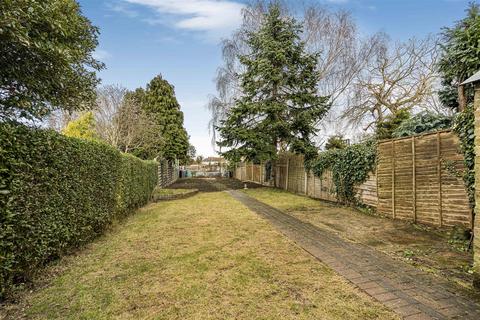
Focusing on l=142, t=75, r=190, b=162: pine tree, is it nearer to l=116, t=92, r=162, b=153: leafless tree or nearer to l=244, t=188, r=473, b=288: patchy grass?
l=116, t=92, r=162, b=153: leafless tree

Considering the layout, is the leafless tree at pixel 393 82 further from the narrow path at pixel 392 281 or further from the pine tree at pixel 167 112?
the narrow path at pixel 392 281

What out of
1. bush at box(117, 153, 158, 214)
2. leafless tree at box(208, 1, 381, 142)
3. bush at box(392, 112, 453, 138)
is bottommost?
bush at box(117, 153, 158, 214)

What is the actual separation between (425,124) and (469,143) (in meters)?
3.32

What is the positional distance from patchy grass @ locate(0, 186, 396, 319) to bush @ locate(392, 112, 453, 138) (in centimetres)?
563

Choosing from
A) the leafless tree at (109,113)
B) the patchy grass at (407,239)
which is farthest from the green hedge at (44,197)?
the leafless tree at (109,113)

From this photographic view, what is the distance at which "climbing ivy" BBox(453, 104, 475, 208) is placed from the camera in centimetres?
480

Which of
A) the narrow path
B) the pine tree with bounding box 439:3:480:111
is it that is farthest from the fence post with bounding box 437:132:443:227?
the narrow path

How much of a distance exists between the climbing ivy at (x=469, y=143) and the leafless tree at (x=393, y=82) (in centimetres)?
1514

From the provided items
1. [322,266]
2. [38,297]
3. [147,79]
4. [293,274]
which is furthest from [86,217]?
[147,79]

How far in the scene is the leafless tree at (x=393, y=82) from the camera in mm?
18516

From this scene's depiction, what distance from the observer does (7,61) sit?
156 inches

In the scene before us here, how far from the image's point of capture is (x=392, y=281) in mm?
3523

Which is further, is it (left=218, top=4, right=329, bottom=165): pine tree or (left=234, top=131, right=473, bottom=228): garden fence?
(left=218, top=4, right=329, bottom=165): pine tree


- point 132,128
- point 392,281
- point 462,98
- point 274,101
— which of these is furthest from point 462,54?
point 132,128
